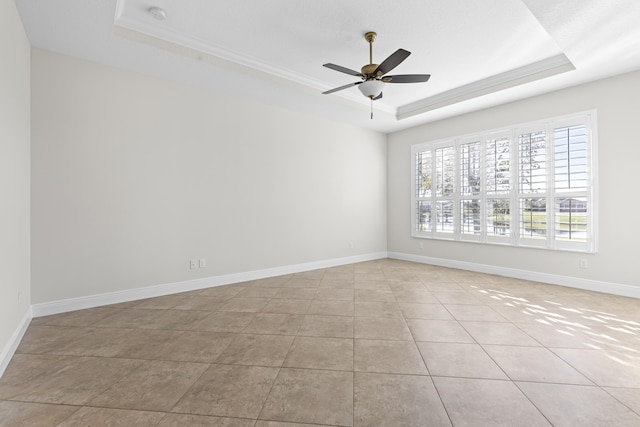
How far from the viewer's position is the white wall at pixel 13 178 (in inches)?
85.0

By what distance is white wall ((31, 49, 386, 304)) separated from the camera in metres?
3.15

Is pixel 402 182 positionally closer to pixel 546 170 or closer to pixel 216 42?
pixel 546 170

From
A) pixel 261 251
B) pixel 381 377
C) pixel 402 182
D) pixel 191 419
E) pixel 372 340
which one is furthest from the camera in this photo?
pixel 402 182

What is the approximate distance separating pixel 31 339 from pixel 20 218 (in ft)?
3.53

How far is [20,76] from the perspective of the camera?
104 inches

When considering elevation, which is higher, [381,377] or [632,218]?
[632,218]

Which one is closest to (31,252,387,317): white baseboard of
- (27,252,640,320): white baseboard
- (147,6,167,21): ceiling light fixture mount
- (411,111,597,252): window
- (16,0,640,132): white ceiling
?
(27,252,640,320): white baseboard

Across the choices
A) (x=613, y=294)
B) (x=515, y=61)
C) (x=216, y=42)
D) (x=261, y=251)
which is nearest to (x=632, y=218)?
(x=613, y=294)

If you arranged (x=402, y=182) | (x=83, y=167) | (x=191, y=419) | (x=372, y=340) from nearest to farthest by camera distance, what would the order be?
1. (x=191, y=419)
2. (x=372, y=340)
3. (x=83, y=167)
4. (x=402, y=182)

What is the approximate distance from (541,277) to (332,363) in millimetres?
4054

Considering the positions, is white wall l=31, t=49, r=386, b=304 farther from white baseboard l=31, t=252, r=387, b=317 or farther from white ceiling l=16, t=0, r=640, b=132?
white ceiling l=16, t=0, r=640, b=132

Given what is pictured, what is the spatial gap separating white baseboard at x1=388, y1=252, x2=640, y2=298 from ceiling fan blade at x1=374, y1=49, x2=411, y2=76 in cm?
392

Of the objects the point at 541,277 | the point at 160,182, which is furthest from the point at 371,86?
the point at 541,277

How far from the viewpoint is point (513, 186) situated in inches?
187
